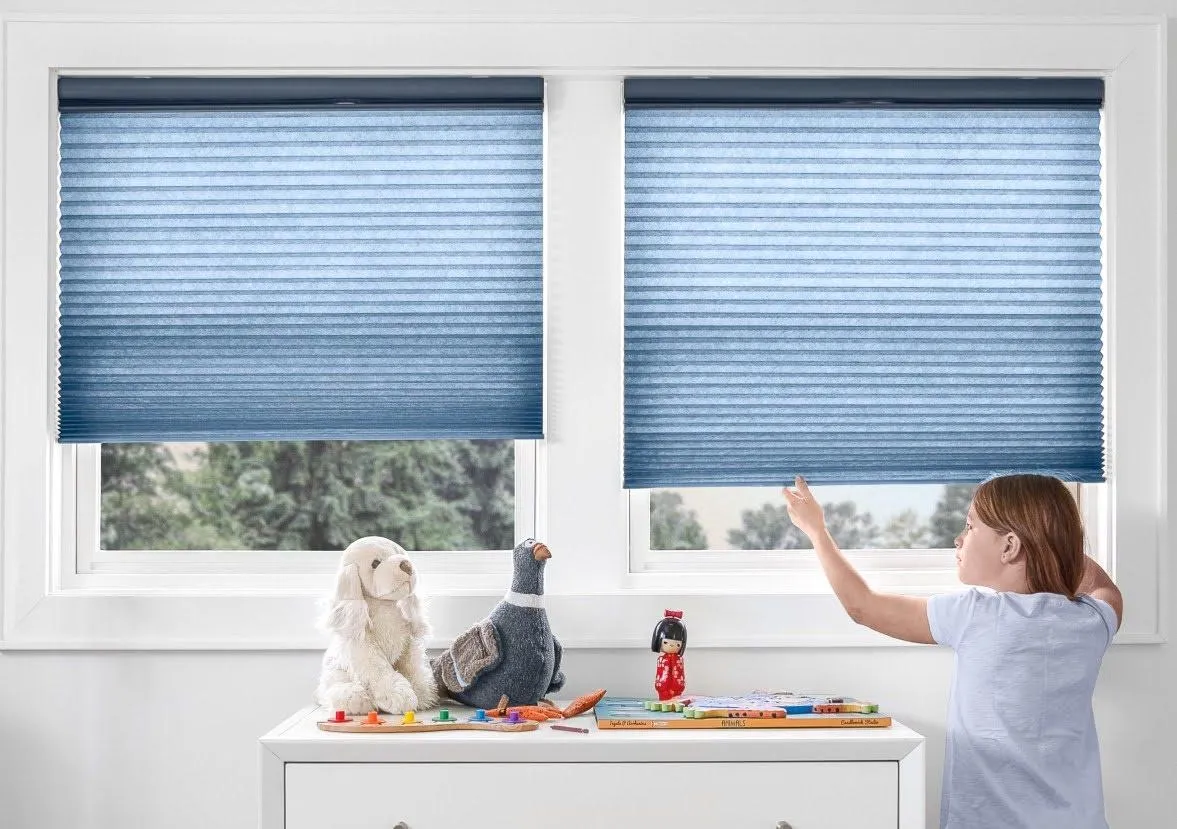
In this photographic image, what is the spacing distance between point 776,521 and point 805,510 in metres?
0.18

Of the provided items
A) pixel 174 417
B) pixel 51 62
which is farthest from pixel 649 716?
pixel 51 62

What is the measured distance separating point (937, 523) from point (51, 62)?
204cm

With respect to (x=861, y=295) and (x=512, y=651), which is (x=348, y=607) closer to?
(x=512, y=651)

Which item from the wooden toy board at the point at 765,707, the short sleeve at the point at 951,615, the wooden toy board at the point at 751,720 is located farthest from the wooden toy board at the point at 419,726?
the short sleeve at the point at 951,615

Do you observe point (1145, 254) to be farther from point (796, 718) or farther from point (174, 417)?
point (174, 417)

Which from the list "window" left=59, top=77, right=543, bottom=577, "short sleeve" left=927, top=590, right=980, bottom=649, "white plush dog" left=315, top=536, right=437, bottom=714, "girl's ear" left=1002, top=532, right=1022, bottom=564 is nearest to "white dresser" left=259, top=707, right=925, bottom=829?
"white plush dog" left=315, top=536, right=437, bottom=714

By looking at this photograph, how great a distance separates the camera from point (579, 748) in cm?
159

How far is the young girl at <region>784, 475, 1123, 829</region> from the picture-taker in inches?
66.7


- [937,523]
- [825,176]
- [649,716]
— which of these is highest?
[825,176]

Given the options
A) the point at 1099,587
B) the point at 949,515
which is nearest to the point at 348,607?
the point at 949,515

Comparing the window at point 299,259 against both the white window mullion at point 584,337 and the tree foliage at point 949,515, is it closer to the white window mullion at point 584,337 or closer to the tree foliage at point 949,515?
the white window mullion at point 584,337

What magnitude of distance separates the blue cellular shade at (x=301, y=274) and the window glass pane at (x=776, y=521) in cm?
38

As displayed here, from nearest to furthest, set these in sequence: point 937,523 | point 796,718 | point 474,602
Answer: point 796,718, point 474,602, point 937,523

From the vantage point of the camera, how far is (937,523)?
7.10ft
